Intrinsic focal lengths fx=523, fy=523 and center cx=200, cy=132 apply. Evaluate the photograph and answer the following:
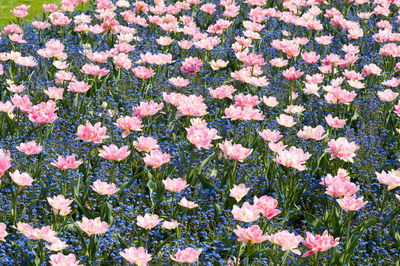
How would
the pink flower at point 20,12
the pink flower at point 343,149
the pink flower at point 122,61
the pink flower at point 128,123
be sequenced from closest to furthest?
the pink flower at point 343,149 → the pink flower at point 128,123 → the pink flower at point 122,61 → the pink flower at point 20,12

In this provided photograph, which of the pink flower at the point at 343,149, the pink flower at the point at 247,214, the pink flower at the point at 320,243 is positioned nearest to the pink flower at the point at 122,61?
the pink flower at the point at 343,149

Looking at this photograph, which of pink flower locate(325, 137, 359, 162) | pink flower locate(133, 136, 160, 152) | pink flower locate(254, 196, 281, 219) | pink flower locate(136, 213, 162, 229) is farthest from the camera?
pink flower locate(133, 136, 160, 152)

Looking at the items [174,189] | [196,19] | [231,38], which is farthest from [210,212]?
[196,19]

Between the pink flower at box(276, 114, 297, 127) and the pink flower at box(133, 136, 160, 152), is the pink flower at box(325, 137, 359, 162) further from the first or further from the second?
the pink flower at box(133, 136, 160, 152)

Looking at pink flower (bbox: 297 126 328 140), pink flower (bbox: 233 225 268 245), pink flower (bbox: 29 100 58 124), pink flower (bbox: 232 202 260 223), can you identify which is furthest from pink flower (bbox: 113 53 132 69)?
pink flower (bbox: 233 225 268 245)

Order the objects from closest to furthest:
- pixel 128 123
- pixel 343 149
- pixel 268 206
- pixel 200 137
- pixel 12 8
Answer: pixel 268 206 → pixel 343 149 → pixel 200 137 → pixel 128 123 → pixel 12 8

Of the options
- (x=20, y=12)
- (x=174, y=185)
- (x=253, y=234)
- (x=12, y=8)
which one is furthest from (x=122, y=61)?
(x=12, y=8)

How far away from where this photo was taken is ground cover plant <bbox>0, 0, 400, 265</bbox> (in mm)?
3082

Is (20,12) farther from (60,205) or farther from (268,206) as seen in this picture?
(268,206)

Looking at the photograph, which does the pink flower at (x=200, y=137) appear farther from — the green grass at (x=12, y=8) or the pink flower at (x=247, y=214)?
the green grass at (x=12, y=8)

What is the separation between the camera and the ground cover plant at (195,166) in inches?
121

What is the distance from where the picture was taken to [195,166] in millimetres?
3949

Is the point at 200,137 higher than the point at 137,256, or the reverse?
the point at 200,137

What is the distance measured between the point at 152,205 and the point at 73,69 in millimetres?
2910
